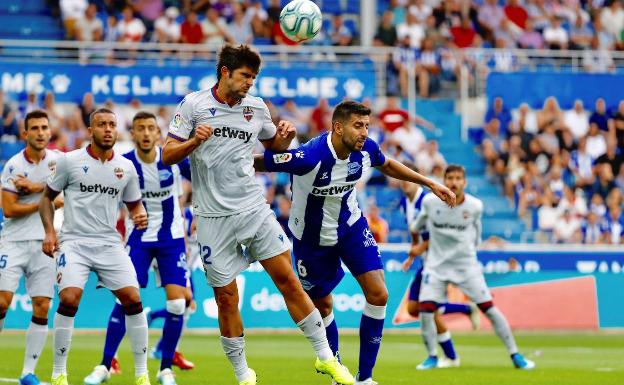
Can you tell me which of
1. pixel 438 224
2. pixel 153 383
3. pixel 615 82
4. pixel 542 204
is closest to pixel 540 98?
pixel 615 82

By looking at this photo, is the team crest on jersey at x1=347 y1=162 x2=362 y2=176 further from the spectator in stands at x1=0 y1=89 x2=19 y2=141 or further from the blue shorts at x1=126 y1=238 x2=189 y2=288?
the spectator in stands at x1=0 y1=89 x2=19 y2=141

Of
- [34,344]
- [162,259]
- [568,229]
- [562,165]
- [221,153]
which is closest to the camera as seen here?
[221,153]

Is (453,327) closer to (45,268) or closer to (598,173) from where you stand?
(598,173)

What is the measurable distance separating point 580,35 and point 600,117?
384 cm

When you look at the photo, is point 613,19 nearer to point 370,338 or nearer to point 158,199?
point 158,199

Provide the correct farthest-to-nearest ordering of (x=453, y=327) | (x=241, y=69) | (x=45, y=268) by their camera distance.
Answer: (x=453, y=327) < (x=45, y=268) < (x=241, y=69)

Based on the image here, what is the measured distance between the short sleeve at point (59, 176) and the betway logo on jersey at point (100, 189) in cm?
17

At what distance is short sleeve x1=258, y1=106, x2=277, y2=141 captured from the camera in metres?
10.9

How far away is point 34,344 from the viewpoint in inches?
483

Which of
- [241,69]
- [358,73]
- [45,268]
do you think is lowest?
[45,268]

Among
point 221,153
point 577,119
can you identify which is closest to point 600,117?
point 577,119

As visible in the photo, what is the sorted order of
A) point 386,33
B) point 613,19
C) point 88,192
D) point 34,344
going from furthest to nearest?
point 613,19
point 386,33
point 34,344
point 88,192

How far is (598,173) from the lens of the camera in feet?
92.4

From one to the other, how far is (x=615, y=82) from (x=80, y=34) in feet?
42.0
